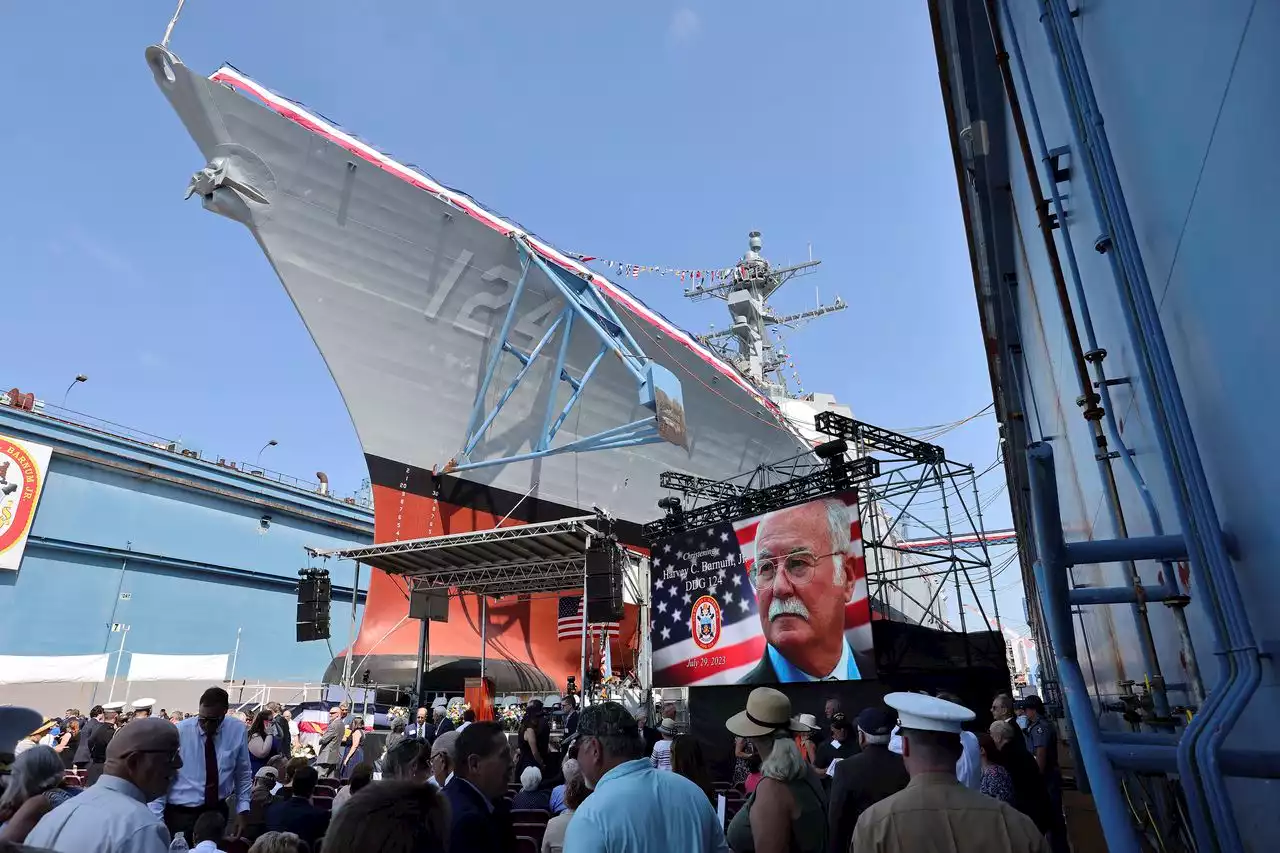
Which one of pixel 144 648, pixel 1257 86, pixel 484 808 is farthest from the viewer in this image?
pixel 144 648

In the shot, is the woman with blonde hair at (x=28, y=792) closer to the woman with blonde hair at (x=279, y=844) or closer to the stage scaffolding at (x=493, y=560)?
the woman with blonde hair at (x=279, y=844)

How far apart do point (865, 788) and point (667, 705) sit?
1319 cm

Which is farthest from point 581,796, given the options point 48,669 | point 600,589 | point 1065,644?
point 48,669

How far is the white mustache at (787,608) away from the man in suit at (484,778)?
429 inches

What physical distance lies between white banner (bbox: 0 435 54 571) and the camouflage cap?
25465 mm

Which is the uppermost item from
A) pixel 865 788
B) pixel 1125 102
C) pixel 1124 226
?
pixel 1125 102

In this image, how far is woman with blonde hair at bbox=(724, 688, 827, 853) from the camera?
2.61 m

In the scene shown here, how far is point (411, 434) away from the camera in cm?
1633

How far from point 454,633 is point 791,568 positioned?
850 centimetres

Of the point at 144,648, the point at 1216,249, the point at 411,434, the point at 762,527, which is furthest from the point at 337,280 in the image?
the point at 144,648

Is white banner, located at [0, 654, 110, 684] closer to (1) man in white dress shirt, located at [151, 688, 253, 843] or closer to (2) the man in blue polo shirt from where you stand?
(1) man in white dress shirt, located at [151, 688, 253, 843]

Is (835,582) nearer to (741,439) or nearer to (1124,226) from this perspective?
(741,439)

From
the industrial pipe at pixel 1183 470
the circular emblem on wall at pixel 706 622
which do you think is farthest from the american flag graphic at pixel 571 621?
the industrial pipe at pixel 1183 470

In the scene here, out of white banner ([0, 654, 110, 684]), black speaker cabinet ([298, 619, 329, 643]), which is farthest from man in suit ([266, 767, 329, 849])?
white banner ([0, 654, 110, 684])
